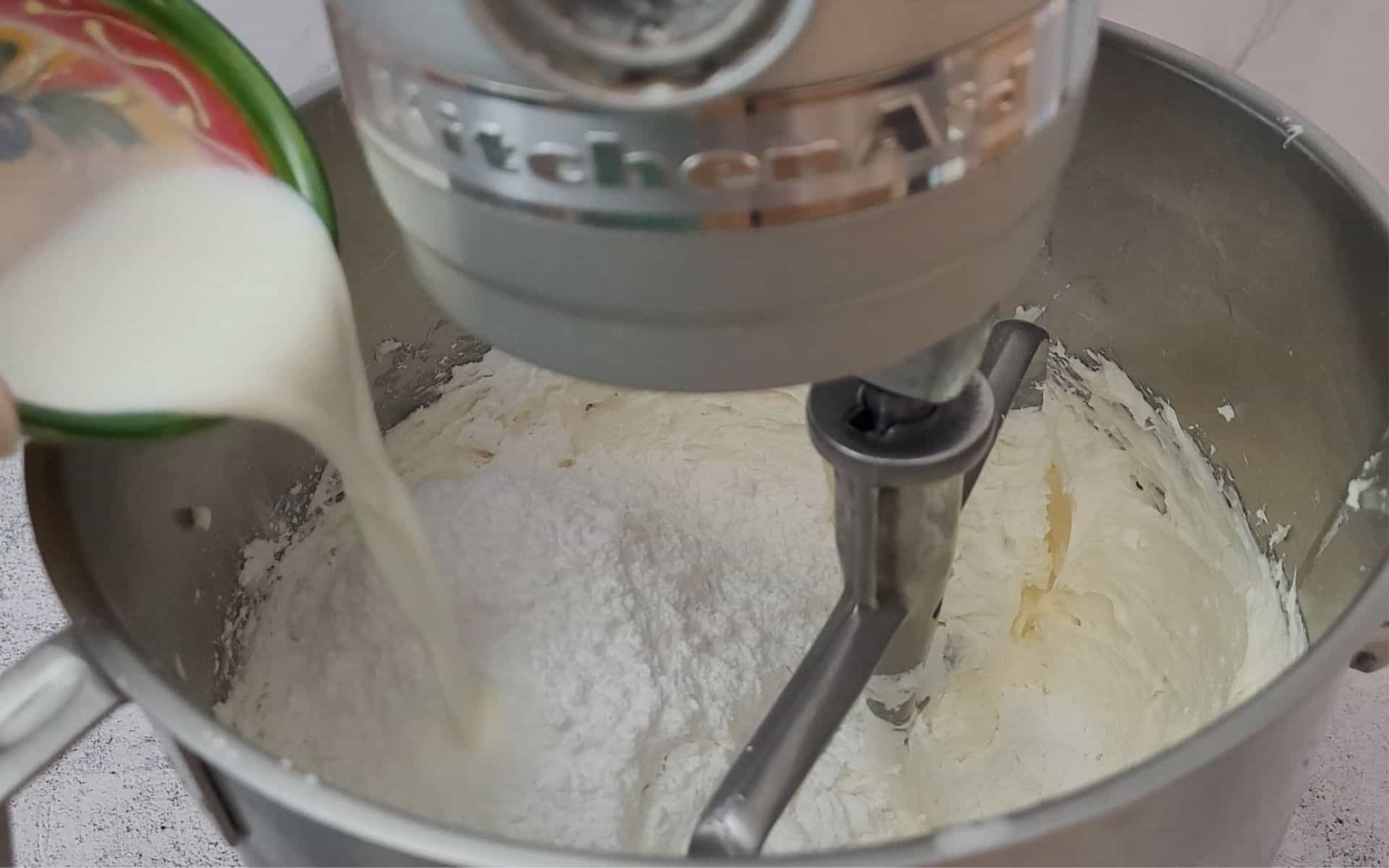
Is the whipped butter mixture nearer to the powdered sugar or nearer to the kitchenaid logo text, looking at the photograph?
the powdered sugar

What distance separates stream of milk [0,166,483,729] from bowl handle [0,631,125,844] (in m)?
0.09

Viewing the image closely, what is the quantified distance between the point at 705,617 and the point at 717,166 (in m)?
0.44

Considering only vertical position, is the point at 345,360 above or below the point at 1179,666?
above

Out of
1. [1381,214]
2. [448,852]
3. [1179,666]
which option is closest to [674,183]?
[448,852]

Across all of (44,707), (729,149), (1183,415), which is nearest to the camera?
(729,149)

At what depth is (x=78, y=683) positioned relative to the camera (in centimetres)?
38

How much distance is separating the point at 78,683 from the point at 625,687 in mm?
290

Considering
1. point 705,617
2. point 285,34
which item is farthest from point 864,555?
point 285,34

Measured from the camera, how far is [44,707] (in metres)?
0.37

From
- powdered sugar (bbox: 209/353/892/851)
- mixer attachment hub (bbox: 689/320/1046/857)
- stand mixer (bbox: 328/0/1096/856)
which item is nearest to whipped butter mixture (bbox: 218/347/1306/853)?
powdered sugar (bbox: 209/353/892/851)

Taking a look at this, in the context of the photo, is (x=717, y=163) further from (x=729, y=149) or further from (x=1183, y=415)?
(x=1183, y=415)

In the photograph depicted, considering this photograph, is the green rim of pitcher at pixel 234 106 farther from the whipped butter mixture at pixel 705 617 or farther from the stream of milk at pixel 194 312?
the whipped butter mixture at pixel 705 617

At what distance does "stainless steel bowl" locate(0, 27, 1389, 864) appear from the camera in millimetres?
338

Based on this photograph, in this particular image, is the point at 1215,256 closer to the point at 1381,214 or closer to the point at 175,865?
the point at 1381,214
